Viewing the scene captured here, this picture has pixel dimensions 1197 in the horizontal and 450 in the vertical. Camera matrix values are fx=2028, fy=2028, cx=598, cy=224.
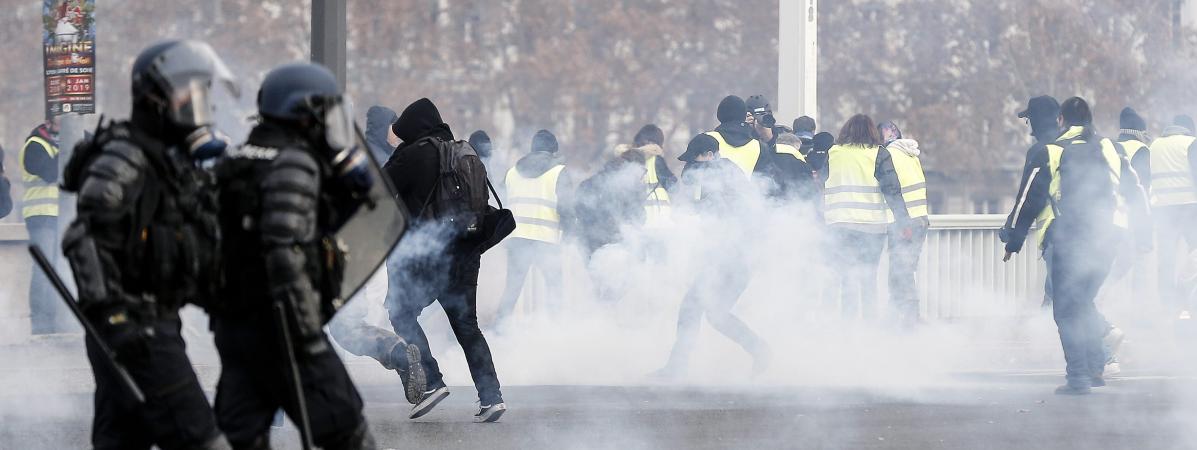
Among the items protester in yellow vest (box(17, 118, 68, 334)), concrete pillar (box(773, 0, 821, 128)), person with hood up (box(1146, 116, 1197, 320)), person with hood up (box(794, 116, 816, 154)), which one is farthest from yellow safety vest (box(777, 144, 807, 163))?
protester in yellow vest (box(17, 118, 68, 334))

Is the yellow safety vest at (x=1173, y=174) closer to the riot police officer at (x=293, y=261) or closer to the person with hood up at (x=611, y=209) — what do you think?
the person with hood up at (x=611, y=209)

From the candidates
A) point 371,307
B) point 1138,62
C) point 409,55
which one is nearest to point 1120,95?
point 1138,62

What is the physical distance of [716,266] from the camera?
11.6 m

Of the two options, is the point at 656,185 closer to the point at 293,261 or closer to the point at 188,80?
the point at 188,80

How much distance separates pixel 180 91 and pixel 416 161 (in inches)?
131

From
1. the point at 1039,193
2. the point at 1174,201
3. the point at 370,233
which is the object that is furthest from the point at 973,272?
the point at 370,233

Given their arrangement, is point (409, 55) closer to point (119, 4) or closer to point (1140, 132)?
point (119, 4)

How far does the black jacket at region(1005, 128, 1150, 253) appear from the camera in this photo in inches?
412

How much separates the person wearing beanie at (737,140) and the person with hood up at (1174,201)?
13.0ft

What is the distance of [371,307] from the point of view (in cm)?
1097

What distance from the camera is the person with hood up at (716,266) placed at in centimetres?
1124

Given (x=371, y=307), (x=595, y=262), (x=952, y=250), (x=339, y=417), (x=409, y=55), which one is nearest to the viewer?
(x=339, y=417)

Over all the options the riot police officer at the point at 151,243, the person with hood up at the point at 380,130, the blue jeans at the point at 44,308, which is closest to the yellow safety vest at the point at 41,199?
the blue jeans at the point at 44,308

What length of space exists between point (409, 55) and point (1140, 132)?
24325 mm
